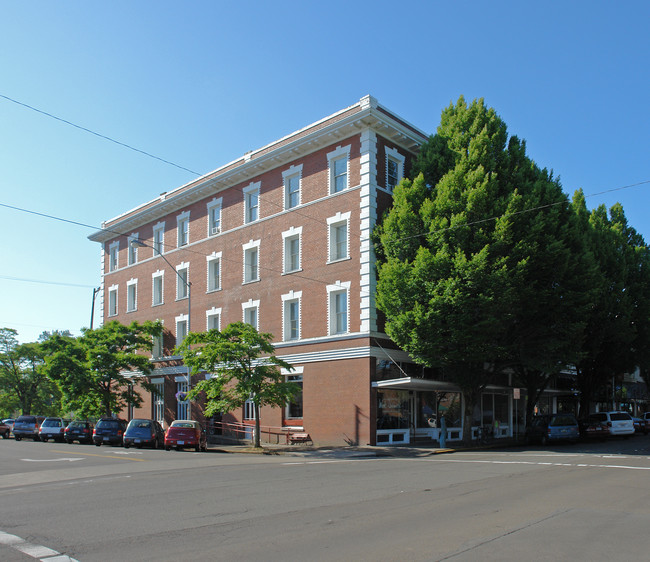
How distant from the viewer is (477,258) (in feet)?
79.4

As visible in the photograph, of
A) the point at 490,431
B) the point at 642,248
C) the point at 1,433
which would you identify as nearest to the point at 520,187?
the point at 490,431

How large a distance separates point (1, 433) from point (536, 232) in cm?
4049

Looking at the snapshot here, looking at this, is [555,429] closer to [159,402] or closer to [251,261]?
[251,261]

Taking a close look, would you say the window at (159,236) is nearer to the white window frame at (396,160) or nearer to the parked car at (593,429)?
the white window frame at (396,160)

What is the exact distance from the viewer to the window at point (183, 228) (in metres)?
40.3

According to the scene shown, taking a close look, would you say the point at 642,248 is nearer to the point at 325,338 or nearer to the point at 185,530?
the point at 325,338

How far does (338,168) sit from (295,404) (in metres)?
12.1

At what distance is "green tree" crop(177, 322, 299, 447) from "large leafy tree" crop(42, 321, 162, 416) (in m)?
11.7

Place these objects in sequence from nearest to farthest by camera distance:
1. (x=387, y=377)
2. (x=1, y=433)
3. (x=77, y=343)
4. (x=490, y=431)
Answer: (x=387, y=377) < (x=490, y=431) < (x=77, y=343) < (x=1, y=433)

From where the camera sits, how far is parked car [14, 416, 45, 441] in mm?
41469

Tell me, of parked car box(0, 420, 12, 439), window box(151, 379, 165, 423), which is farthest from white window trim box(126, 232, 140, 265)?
parked car box(0, 420, 12, 439)

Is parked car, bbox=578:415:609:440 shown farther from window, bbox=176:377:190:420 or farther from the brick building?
window, bbox=176:377:190:420

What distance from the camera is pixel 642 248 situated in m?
41.4

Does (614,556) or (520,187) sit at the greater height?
(520,187)
